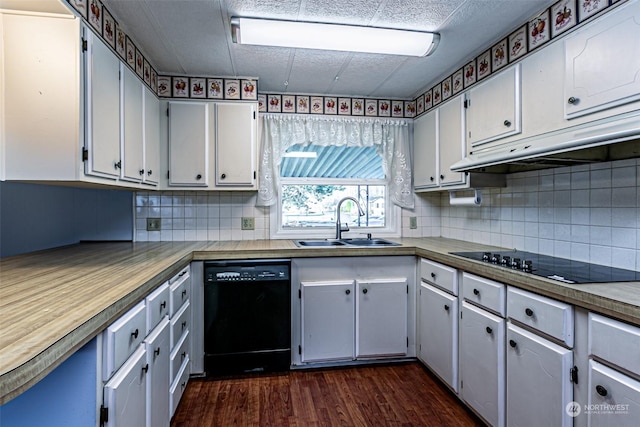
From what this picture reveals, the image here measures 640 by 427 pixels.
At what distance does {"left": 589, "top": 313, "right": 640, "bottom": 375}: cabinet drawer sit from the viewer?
1010 mm

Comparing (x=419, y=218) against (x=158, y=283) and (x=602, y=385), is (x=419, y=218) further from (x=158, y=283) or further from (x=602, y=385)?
(x=158, y=283)

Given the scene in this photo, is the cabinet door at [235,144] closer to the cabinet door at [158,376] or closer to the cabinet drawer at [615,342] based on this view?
the cabinet door at [158,376]

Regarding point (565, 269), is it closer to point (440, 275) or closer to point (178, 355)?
point (440, 275)

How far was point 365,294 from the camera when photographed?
7.87 feet

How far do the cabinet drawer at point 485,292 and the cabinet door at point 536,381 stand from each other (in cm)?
11

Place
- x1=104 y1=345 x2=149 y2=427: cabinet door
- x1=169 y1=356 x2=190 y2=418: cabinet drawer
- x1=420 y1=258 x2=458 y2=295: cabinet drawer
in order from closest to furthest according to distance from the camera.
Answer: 1. x1=104 y1=345 x2=149 y2=427: cabinet door
2. x1=169 y1=356 x2=190 y2=418: cabinet drawer
3. x1=420 y1=258 x2=458 y2=295: cabinet drawer

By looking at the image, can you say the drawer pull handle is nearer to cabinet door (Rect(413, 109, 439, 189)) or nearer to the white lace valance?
cabinet door (Rect(413, 109, 439, 189))

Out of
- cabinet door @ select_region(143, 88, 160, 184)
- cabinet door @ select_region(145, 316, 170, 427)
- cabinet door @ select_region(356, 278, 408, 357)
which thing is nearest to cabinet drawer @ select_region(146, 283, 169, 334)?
cabinet door @ select_region(145, 316, 170, 427)

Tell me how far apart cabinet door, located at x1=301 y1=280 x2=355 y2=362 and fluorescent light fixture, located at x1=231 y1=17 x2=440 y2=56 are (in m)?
1.54

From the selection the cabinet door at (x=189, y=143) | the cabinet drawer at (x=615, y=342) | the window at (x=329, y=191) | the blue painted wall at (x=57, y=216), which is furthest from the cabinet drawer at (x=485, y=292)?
the blue painted wall at (x=57, y=216)

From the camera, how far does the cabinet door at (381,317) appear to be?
2.40m

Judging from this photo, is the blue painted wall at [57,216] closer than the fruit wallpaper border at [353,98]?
No

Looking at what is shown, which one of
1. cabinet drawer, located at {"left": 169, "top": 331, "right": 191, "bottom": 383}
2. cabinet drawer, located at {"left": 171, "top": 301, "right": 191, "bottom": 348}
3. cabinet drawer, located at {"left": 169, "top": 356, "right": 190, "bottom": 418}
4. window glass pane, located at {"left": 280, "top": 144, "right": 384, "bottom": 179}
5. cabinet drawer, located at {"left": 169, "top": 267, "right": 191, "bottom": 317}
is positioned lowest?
cabinet drawer, located at {"left": 169, "top": 356, "right": 190, "bottom": 418}

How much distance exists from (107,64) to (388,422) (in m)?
2.37
